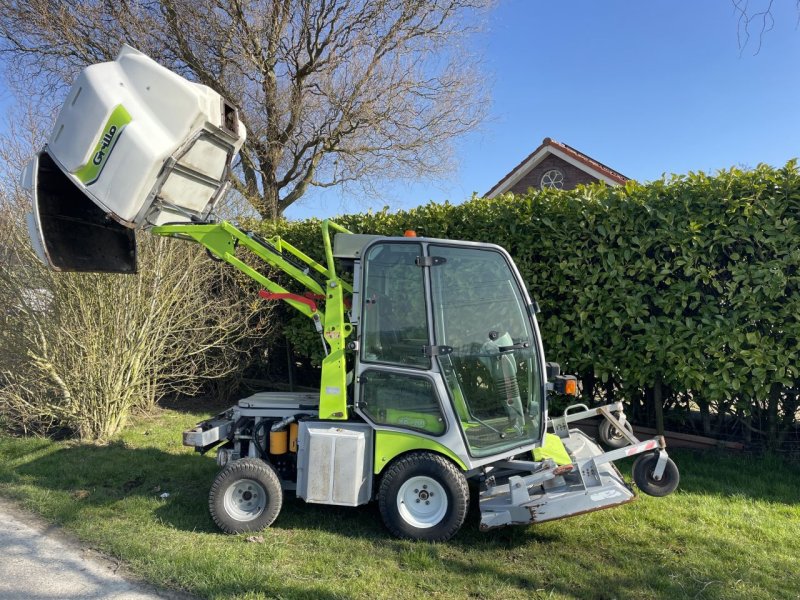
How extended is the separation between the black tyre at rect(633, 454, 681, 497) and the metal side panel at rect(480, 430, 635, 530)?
167 mm

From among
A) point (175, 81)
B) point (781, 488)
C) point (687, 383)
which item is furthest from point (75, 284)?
point (781, 488)

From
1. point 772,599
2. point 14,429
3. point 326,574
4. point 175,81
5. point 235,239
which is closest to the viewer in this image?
point 772,599

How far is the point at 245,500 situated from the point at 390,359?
1.60 m

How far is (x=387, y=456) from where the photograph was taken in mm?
4059

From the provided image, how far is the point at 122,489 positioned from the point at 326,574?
8.53ft

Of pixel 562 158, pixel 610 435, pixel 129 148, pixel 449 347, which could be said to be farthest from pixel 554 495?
pixel 562 158

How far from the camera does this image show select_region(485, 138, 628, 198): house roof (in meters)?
16.2

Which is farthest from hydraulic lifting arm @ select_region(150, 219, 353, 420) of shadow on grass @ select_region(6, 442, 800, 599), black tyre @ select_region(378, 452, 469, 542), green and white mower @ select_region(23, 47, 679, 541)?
shadow on grass @ select_region(6, 442, 800, 599)

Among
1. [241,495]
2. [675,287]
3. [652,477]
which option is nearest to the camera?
[652,477]

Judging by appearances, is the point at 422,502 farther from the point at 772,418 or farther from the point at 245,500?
the point at 772,418

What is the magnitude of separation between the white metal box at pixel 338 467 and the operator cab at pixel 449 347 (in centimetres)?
22

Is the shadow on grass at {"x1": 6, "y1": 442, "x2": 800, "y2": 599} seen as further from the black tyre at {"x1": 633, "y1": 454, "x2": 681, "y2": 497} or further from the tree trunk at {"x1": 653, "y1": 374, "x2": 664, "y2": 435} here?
the black tyre at {"x1": 633, "y1": 454, "x2": 681, "y2": 497}

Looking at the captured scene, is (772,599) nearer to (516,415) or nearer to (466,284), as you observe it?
(516,415)

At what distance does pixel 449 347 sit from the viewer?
398 centimetres
